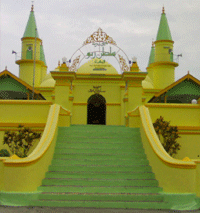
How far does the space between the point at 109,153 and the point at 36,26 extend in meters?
21.4

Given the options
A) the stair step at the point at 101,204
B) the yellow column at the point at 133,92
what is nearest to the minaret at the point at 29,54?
the yellow column at the point at 133,92

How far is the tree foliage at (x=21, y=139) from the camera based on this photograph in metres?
12.2

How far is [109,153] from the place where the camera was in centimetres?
1055

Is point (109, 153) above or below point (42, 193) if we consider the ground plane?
above

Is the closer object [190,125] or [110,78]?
[190,125]

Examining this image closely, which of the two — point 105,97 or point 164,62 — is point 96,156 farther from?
point 164,62

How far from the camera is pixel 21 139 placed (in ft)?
40.1

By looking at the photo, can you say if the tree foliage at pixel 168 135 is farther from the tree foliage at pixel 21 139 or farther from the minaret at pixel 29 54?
the minaret at pixel 29 54

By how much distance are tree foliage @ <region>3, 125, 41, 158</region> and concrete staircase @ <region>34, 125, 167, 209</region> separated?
47.7 inches

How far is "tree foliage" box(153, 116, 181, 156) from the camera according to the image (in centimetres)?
1261

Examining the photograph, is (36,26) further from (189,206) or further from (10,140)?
(189,206)

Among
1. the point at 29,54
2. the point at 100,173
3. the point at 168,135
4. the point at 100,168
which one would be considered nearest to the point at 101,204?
the point at 100,173

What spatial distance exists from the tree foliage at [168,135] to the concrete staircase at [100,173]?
41.4 inches

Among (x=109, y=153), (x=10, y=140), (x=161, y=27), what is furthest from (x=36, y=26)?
(x=109, y=153)
